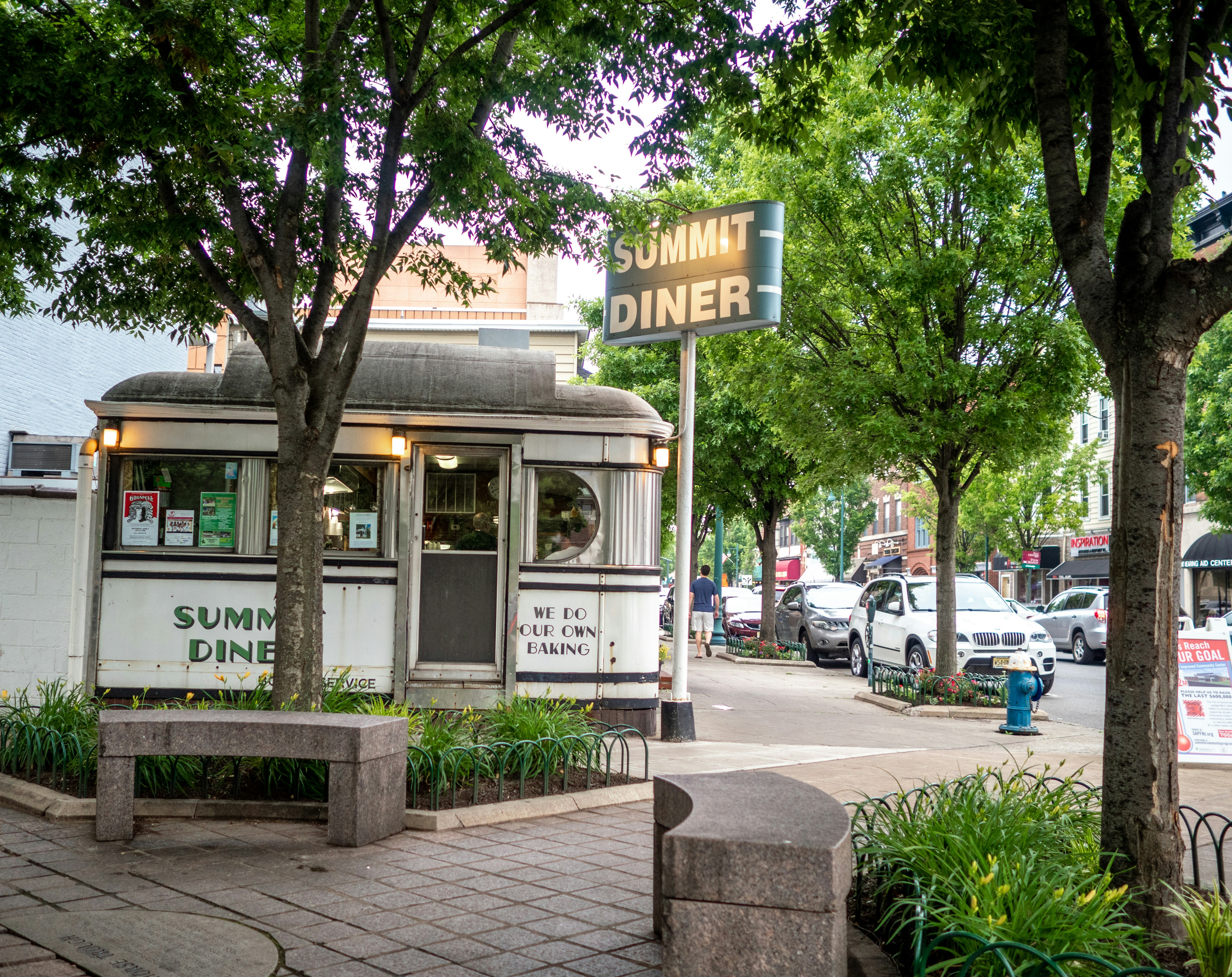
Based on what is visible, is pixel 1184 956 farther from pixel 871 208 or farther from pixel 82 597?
pixel 871 208

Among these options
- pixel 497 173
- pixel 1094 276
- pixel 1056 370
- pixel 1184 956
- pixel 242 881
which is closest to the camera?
pixel 1184 956

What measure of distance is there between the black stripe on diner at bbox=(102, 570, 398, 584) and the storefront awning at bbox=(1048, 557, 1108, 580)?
36.3 meters

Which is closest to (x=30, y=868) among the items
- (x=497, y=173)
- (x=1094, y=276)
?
(x=497, y=173)

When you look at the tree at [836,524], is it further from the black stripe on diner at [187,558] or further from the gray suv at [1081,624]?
the black stripe on diner at [187,558]

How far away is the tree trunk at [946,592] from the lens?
1476 centimetres

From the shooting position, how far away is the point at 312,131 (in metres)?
7.03

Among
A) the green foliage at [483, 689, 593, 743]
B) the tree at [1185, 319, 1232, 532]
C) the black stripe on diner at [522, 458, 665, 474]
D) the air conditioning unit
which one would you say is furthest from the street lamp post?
the green foliage at [483, 689, 593, 743]

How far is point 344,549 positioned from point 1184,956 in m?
7.85

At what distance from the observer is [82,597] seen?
376 inches

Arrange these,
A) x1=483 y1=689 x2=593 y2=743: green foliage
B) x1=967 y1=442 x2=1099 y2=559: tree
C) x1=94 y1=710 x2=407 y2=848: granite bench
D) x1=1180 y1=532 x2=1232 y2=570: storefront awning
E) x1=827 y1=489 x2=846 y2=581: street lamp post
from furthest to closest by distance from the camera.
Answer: x1=827 y1=489 x2=846 y2=581: street lamp post < x1=967 y1=442 x2=1099 y2=559: tree < x1=1180 y1=532 x2=1232 y2=570: storefront awning < x1=483 y1=689 x2=593 y2=743: green foliage < x1=94 y1=710 x2=407 y2=848: granite bench

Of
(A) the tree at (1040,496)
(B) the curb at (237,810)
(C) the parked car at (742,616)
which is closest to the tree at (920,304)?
(B) the curb at (237,810)

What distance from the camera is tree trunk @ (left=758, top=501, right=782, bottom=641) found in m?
24.3

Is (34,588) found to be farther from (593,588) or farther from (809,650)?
(809,650)

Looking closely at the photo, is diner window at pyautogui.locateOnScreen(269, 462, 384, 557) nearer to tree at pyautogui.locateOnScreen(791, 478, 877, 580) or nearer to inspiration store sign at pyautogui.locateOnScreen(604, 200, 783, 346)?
inspiration store sign at pyautogui.locateOnScreen(604, 200, 783, 346)
